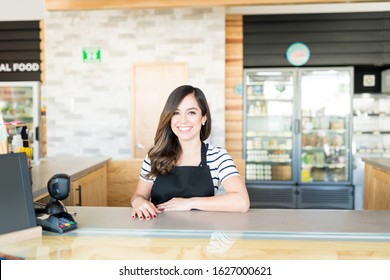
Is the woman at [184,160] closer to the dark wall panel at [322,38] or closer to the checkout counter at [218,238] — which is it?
the checkout counter at [218,238]

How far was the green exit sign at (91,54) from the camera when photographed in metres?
5.57

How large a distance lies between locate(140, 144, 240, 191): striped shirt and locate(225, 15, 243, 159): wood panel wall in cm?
393

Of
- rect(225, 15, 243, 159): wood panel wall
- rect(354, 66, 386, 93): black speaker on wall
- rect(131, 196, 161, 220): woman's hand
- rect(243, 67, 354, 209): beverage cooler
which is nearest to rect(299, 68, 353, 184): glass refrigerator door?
rect(243, 67, 354, 209): beverage cooler

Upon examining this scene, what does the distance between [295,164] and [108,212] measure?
4.64 meters

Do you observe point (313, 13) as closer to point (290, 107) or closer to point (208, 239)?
point (290, 107)

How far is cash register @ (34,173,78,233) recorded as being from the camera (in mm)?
1442

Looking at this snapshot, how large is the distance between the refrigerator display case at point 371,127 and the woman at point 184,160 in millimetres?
4510

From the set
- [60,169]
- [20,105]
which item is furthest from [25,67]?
[60,169]

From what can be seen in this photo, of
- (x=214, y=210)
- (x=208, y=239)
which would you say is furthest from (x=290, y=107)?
(x=208, y=239)

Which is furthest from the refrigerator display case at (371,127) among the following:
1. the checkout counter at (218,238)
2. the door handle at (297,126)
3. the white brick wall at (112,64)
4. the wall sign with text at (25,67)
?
the wall sign with text at (25,67)

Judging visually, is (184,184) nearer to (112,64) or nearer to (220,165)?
(220,165)

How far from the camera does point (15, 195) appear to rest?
1359 mm

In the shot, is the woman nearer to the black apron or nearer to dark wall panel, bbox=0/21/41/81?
the black apron

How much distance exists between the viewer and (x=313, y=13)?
19.5 feet
